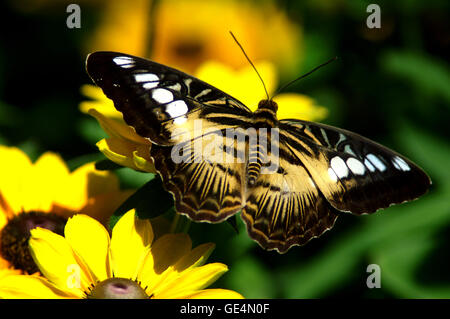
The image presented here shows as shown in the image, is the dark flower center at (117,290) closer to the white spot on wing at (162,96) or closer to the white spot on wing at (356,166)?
the white spot on wing at (162,96)

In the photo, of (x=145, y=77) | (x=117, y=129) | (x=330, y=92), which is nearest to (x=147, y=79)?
(x=145, y=77)

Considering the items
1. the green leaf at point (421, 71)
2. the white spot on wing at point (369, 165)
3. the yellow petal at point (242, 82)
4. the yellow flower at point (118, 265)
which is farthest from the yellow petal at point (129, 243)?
the green leaf at point (421, 71)

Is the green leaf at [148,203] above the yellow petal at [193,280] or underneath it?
above

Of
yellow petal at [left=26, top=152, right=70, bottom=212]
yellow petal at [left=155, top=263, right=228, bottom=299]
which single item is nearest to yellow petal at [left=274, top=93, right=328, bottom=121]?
yellow petal at [left=26, top=152, right=70, bottom=212]

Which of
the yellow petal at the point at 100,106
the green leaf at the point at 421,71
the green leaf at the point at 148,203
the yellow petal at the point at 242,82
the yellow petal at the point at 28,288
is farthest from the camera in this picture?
the green leaf at the point at 421,71

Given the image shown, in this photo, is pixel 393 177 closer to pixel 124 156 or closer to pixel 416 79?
pixel 124 156

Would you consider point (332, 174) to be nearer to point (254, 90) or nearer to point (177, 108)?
point (177, 108)
